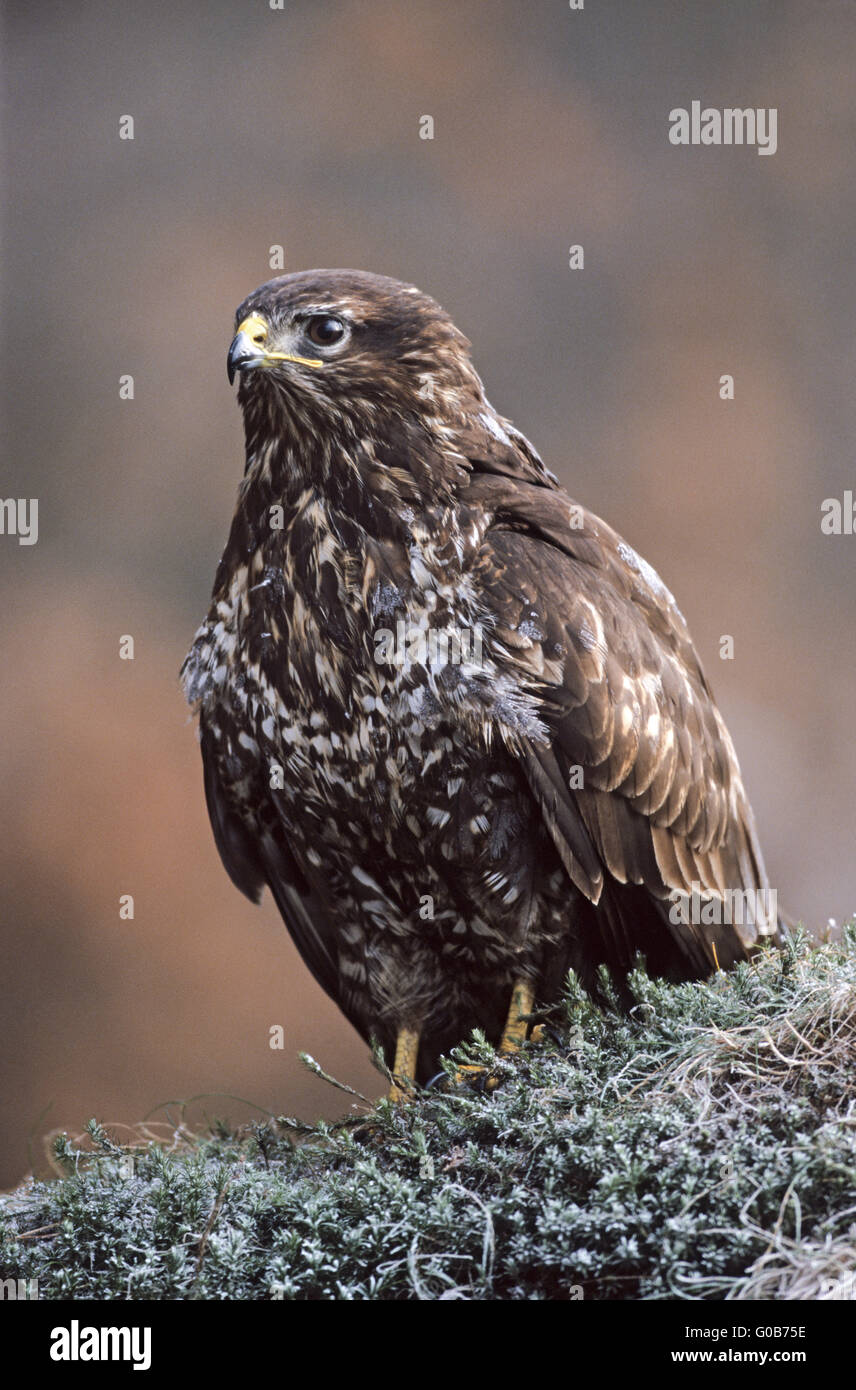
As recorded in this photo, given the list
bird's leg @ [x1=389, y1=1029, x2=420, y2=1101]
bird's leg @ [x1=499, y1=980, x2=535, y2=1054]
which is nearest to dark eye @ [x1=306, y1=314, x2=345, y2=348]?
bird's leg @ [x1=499, y1=980, x2=535, y2=1054]

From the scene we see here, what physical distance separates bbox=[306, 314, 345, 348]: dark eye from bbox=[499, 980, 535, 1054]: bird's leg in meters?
1.52

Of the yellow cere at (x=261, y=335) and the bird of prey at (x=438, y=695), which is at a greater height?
the yellow cere at (x=261, y=335)

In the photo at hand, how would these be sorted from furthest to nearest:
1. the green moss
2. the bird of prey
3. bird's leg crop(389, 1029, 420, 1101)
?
bird's leg crop(389, 1029, 420, 1101), the bird of prey, the green moss

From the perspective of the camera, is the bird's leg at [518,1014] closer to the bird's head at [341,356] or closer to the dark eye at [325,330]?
the bird's head at [341,356]

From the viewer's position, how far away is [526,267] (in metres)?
5.31

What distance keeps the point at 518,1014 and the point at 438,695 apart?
0.79 metres

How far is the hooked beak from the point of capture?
8.70 feet

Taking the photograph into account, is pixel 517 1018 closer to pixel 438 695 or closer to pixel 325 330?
pixel 438 695

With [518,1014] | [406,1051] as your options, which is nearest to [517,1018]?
[518,1014]

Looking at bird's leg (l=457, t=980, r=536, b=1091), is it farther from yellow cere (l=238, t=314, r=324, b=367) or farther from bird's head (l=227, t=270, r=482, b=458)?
yellow cere (l=238, t=314, r=324, b=367)

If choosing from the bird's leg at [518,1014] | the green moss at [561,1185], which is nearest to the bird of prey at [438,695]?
the bird's leg at [518,1014]

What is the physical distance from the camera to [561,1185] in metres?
2.11

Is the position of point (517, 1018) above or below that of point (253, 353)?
Result: below

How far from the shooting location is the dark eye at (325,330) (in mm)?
2729
